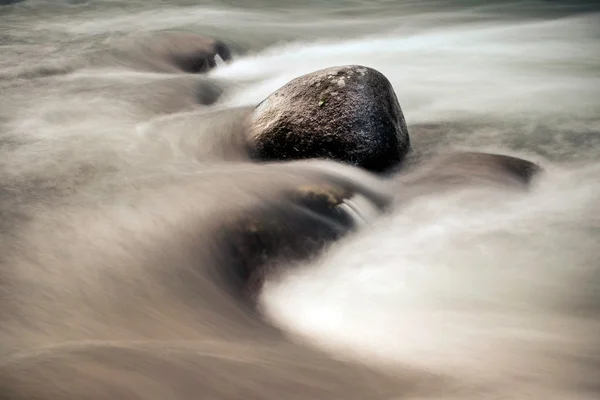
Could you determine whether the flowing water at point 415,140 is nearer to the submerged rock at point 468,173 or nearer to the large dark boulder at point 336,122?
the submerged rock at point 468,173

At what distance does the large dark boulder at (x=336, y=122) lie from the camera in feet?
14.1

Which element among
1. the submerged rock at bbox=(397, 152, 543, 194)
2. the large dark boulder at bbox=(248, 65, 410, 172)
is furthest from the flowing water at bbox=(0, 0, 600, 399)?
the large dark boulder at bbox=(248, 65, 410, 172)

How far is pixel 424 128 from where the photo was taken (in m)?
5.63

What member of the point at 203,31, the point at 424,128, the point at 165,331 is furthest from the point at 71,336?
the point at 203,31

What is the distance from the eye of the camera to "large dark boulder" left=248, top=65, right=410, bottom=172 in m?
4.29

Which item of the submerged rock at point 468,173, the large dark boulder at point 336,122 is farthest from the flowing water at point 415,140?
the large dark boulder at point 336,122

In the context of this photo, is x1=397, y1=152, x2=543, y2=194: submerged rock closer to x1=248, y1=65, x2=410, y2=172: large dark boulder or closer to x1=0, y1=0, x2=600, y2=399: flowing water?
x1=0, y1=0, x2=600, y2=399: flowing water

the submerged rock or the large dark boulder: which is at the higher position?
the large dark boulder

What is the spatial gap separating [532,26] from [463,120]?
5.42m

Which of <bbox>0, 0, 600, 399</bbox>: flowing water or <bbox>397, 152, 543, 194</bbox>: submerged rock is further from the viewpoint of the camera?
<bbox>397, 152, 543, 194</bbox>: submerged rock

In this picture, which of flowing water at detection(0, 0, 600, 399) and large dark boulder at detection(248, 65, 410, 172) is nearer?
flowing water at detection(0, 0, 600, 399)

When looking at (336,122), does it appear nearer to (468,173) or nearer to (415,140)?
(468,173)

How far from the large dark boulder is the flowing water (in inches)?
19.8

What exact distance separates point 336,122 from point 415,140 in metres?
1.20
